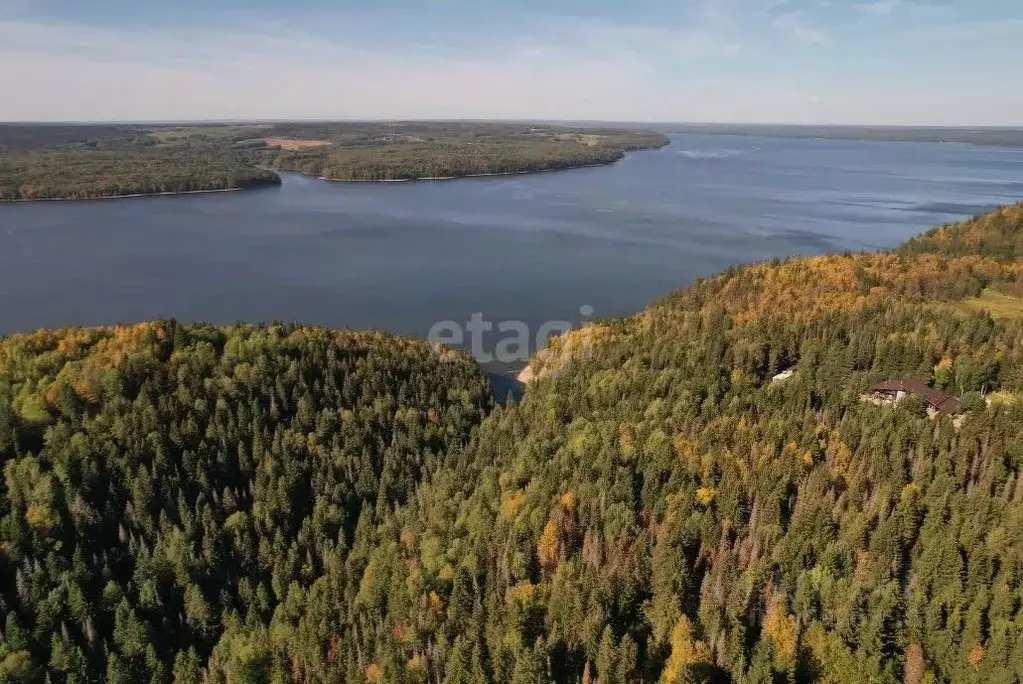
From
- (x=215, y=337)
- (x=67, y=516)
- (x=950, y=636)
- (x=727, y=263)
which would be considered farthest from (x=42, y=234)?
(x=950, y=636)

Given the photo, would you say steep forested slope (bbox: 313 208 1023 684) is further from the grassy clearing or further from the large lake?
the large lake

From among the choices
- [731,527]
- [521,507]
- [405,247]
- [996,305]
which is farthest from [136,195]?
[731,527]

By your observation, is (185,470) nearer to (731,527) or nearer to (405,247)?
(731,527)

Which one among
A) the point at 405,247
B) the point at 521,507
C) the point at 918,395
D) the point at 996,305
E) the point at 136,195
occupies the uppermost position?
the point at 136,195

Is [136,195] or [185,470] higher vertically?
[136,195]

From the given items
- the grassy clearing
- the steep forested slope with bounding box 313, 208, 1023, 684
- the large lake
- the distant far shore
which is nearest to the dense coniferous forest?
the steep forested slope with bounding box 313, 208, 1023, 684

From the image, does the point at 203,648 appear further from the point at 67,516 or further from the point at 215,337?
the point at 215,337
